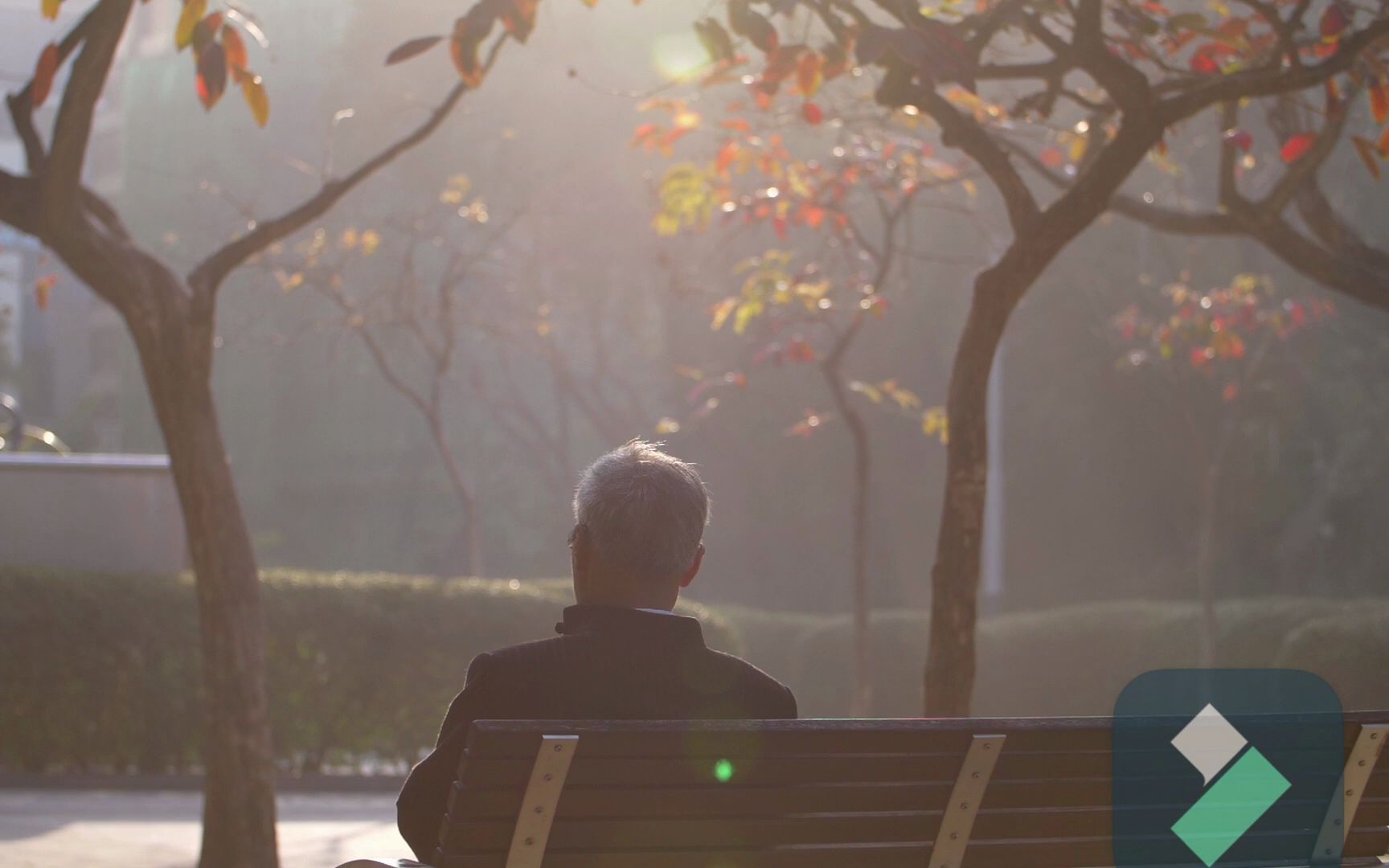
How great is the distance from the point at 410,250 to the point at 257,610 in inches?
476

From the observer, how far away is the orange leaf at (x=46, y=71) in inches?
224

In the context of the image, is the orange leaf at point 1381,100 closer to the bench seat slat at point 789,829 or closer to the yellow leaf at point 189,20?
the bench seat slat at point 789,829

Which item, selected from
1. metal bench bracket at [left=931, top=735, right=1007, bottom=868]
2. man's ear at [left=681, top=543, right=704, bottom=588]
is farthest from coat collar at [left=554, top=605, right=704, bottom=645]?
metal bench bracket at [left=931, top=735, right=1007, bottom=868]

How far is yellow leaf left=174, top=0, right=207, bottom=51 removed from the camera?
544cm

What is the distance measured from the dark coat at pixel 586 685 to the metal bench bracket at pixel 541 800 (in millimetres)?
150

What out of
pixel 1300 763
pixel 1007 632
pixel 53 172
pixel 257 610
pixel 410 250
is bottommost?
pixel 1007 632

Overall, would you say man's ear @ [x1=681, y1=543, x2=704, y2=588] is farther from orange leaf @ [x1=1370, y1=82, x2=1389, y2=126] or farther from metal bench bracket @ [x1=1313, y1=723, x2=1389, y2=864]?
orange leaf @ [x1=1370, y1=82, x2=1389, y2=126]

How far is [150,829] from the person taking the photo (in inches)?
374

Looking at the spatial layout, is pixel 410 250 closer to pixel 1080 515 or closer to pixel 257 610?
pixel 257 610

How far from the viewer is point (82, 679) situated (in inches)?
452

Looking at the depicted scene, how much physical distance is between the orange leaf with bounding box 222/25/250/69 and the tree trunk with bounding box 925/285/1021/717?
8.31ft

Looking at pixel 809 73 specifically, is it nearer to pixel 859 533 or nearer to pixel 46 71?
pixel 46 71

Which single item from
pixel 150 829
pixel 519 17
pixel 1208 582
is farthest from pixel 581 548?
pixel 1208 582

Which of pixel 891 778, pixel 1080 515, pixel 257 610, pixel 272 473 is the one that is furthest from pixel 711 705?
pixel 272 473
